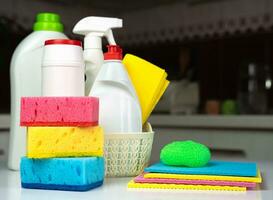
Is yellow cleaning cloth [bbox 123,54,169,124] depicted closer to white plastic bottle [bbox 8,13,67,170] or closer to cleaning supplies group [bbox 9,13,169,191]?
cleaning supplies group [bbox 9,13,169,191]

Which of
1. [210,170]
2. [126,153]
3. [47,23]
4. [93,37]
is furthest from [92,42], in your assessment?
[210,170]

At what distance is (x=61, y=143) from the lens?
575 mm

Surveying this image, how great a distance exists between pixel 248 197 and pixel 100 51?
1.25ft


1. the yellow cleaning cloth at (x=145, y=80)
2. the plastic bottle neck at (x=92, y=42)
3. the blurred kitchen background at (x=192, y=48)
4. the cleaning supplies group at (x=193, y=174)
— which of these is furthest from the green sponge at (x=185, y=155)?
the blurred kitchen background at (x=192, y=48)

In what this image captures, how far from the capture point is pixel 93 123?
59 cm

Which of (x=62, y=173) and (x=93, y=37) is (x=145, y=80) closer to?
(x=93, y=37)

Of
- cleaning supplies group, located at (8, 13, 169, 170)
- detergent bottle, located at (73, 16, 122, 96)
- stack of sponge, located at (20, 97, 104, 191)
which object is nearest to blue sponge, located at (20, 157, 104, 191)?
stack of sponge, located at (20, 97, 104, 191)

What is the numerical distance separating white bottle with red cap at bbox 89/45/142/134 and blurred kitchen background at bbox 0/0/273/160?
116 cm

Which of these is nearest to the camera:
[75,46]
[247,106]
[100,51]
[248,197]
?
[248,197]

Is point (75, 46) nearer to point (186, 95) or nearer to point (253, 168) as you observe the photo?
point (253, 168)

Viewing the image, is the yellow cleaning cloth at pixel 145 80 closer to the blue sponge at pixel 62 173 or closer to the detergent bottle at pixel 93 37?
the detergent bottle at pixel 93 37

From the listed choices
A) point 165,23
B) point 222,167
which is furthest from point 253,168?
point 165,23

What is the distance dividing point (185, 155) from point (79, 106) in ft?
0.57

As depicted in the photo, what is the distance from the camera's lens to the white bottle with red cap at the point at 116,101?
699 mm
